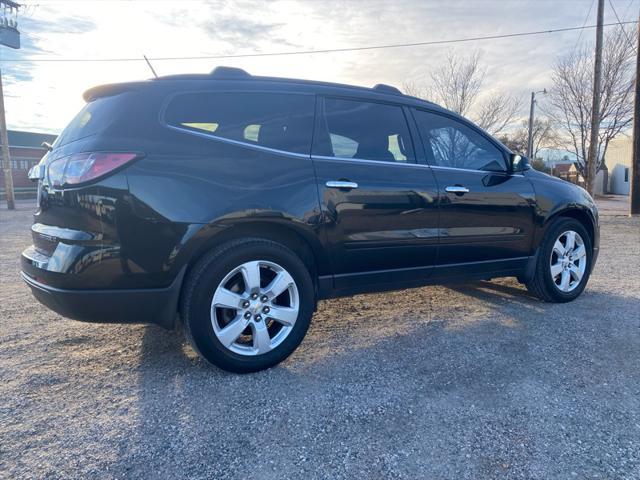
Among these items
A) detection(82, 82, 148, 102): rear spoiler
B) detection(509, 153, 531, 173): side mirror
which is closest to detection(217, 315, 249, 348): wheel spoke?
detection(82, 82, 148, 102): rear spoiler

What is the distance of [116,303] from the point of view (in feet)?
8.57

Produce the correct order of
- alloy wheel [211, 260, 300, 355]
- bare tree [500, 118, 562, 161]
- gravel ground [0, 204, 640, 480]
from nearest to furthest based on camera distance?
gravel ground [0, 204, 640, 480]
alloy wheel [211, 260, 300, 355]
bare tree [500, 118, 562, 161]

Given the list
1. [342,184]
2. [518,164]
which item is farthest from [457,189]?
[342,184]

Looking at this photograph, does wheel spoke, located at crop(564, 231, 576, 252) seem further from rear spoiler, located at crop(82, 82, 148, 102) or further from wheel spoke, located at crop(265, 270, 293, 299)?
rear spoiler, located at crop(82, 82, 148, 102)

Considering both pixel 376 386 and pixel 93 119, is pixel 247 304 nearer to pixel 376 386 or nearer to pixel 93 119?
pixel 376 386

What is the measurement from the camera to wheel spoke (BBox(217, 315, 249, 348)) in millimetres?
2777

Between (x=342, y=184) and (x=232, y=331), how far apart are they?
1.23 meters

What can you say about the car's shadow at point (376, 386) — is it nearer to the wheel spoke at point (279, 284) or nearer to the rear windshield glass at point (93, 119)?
the wheel spoke at point (279, 284)

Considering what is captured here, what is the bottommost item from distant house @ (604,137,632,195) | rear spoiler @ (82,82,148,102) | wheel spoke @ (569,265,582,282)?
wheel spoke @ (569,265,582,282)

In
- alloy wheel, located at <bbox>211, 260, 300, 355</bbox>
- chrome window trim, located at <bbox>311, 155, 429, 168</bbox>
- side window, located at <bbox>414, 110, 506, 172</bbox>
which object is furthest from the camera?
side window, located at <bbox>414, 110, 506, 172</bbox>

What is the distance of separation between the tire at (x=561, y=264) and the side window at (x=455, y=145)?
0.90 meters

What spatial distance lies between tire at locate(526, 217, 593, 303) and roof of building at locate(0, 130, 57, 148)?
4542cm

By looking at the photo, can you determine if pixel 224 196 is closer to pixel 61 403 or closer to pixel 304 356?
pixel 304 356

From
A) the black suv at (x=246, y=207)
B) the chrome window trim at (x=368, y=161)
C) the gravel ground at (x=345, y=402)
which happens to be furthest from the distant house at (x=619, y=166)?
the chrome window trim at (x=368, y=161)
